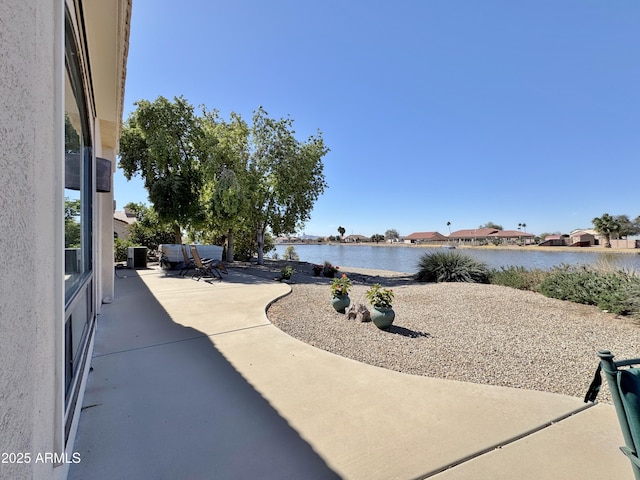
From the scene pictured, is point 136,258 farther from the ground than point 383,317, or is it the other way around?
point 136,258

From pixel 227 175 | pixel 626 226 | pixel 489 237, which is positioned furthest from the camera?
pixel 489 237

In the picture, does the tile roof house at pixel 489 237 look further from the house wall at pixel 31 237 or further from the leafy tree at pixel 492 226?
the house wall at pixel 31 237

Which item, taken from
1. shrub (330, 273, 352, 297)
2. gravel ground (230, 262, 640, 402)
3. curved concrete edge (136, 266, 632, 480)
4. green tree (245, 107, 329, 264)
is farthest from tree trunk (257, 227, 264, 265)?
curved concrete edge (136, 266, 632, 480)

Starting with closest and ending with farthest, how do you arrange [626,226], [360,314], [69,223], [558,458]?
1. [558,458]
2. [69,223]
3. [360,314]
4. [626,226]

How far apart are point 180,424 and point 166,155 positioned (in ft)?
43.1

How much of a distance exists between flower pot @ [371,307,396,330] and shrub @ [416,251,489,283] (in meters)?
8.02

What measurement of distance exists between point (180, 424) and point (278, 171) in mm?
15244

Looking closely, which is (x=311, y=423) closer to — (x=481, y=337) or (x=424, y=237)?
(x=481, y=337)

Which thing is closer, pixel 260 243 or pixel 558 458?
pixel 558 458

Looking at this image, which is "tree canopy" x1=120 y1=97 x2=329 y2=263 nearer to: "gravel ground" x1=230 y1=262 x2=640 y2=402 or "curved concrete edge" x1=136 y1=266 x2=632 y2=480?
"gravel ground" x1=230 y1=262 x2=640 y2=402

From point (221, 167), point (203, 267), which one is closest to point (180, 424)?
point (203, 267)

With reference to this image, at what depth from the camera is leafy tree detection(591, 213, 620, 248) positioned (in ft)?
160

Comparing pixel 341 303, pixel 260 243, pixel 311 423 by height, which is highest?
pixel 260 243

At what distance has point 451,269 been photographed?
12609mm
